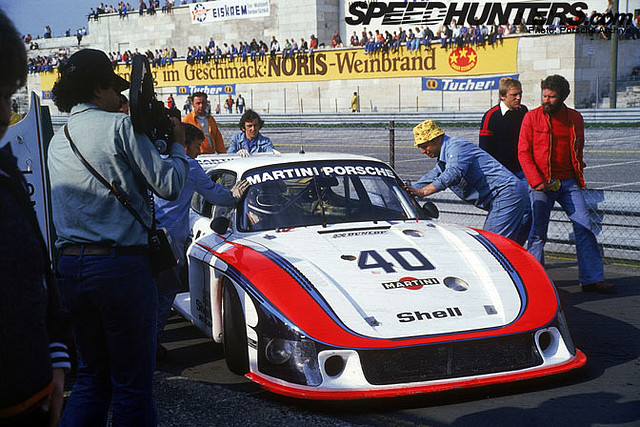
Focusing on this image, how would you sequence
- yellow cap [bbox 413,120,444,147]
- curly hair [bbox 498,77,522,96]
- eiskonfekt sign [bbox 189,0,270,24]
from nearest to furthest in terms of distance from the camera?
yellow cap [bbox 413,120,444,147] → curly hair [bbox 498,77,522,96] → eiskonfekt sign [bbox 189,0,270,24]

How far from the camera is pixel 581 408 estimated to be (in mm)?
4328

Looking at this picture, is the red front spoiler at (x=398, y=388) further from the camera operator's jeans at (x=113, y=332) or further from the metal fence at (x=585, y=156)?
the metal fence at (x=585, y=156)

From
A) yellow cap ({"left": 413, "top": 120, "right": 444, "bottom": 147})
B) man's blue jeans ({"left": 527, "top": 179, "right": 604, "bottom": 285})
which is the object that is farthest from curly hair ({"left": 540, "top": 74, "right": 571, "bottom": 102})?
yellow cap ({"left": 413, "top": 120, "right": 444, "bottom": 147})

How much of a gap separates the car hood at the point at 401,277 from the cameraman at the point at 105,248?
1579 millimetres

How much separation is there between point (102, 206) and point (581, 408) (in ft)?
8.96

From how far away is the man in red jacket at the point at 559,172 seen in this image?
281 inches

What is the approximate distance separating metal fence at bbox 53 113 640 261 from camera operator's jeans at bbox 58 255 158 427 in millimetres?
6298

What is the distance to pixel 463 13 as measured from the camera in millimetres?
38969

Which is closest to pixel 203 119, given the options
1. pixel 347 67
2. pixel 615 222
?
pixel 615 222

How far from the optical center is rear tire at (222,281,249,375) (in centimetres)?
483

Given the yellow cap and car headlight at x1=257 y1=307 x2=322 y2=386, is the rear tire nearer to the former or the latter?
car headlight at x1=257 y1=307 x2=322 y2=386

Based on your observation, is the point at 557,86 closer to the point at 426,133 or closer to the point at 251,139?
the point at 426,133

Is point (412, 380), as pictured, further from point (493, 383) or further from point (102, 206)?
point (102, 206)

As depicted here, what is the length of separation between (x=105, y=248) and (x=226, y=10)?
5084cm
